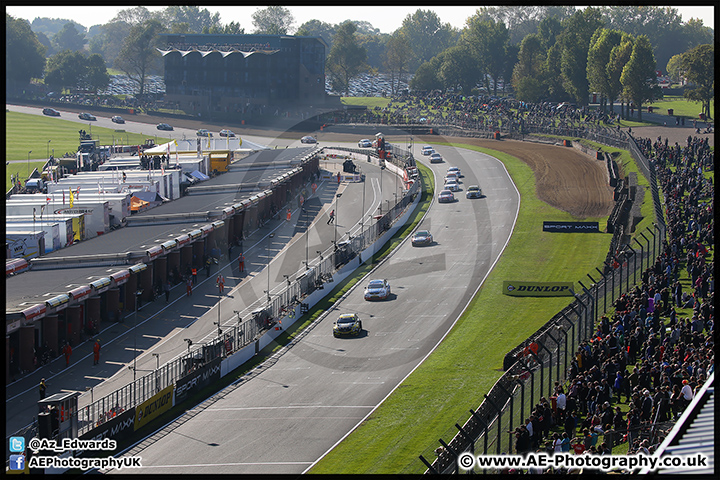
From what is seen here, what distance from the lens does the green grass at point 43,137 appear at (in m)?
104

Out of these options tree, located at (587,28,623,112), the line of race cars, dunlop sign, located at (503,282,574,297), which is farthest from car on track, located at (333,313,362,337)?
tree, located at (587,28,623,112)

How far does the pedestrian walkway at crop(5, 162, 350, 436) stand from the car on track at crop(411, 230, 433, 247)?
10103mm

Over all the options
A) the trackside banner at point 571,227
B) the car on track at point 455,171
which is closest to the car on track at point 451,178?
the car on track at point 455,171

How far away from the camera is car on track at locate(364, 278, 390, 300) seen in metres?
48.7

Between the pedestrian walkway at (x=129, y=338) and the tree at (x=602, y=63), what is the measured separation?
200ft

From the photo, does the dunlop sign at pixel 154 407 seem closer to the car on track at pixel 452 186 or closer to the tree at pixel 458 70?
the car on track at pixel 452 186

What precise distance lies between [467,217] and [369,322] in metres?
26.0

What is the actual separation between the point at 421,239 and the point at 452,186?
19.1 m

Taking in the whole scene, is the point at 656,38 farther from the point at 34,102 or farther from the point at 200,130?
the point at 34,102

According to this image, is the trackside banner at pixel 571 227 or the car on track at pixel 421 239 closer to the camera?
the trackside banner at pixel 571 227

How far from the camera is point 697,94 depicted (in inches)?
3907

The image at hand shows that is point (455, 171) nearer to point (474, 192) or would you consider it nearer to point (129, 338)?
point (474, 192)

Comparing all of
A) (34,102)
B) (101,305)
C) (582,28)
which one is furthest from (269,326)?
(34,102)

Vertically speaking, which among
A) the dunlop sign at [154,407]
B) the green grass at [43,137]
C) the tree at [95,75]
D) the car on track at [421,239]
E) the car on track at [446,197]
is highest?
the tree at [95,75]
